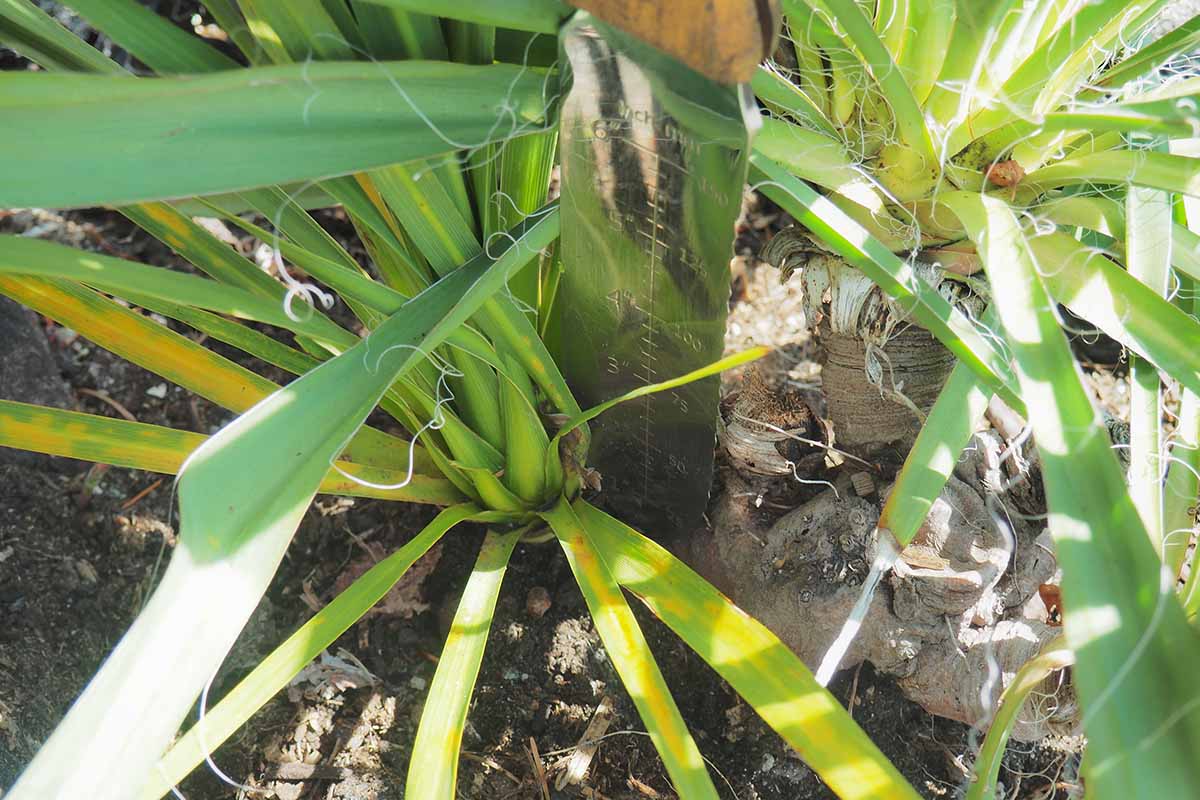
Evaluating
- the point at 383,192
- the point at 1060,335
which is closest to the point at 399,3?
the point at 383,192

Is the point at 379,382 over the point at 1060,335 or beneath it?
beneath

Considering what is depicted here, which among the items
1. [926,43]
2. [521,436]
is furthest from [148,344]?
[926,43]

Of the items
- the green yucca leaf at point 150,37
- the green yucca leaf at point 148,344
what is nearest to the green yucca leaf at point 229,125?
the green yucca leaf at point 150,37

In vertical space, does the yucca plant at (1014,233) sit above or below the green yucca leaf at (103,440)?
above

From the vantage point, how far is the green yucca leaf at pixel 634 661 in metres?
0.61

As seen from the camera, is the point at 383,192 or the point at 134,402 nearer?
the point at 383,192

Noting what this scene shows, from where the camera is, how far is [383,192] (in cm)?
63

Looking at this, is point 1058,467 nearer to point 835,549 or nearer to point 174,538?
point 835,549

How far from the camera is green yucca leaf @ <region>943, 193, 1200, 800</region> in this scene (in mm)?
412

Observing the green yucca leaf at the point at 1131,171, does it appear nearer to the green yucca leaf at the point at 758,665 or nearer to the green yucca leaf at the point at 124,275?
the green yucca leaf at the point at 758,665

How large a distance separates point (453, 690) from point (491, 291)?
0.32 meters

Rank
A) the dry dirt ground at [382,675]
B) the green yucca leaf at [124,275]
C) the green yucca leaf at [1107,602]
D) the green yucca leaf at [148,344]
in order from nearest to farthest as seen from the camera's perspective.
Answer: the green yucca leaf at [1107,602]
the green yucca leaf at [124,275]
the green yucca leaf at [148,344]
the dry dirt ground at [382,675]

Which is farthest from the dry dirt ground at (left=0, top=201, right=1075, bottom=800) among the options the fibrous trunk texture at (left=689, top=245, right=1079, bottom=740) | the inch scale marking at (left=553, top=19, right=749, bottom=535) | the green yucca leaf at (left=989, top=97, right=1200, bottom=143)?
the green yucca leaf at (left=989, top=97, right=1200, bottom=143)

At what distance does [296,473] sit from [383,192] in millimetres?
225
